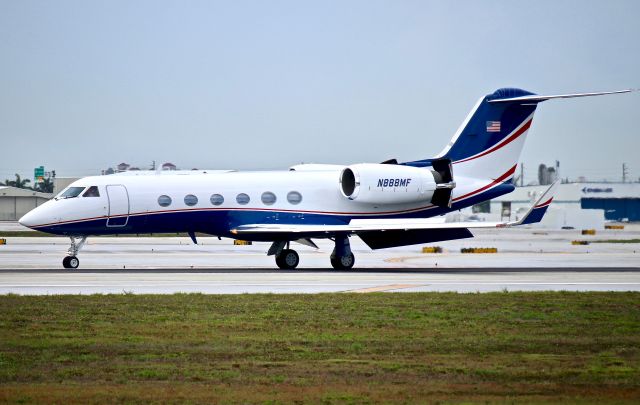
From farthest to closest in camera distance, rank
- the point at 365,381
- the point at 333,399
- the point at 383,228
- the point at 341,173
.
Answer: the point at 341,173 < the point at 383,228 < the point at 365,381 < the point at 333,399

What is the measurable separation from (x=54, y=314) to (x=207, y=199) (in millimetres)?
16444

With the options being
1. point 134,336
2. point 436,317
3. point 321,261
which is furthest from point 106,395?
point 321,261

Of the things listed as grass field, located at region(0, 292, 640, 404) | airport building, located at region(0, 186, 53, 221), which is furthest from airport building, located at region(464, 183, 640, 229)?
grass field, located at region(0, 292, 640, 404)

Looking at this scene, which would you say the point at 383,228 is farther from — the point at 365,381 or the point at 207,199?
the point at 365,381

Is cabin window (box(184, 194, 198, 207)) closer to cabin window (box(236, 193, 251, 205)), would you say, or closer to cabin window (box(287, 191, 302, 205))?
cabin window (box(236, 193, 251, 205))

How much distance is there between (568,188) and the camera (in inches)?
5984

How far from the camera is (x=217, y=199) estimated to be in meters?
36.6

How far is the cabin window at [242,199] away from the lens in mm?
36781

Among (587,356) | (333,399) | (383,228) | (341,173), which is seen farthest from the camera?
(341,173)

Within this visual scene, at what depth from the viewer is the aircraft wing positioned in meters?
33.1

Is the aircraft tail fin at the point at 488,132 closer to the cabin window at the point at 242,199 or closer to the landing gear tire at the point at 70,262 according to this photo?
the cabin window at the point at 242,199

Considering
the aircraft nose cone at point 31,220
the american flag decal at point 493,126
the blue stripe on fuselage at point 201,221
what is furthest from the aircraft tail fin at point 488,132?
the aircraft nose cone at point 31,220

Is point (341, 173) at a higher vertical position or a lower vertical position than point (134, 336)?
higher

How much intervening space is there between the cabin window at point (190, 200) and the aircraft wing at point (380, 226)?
167cm
